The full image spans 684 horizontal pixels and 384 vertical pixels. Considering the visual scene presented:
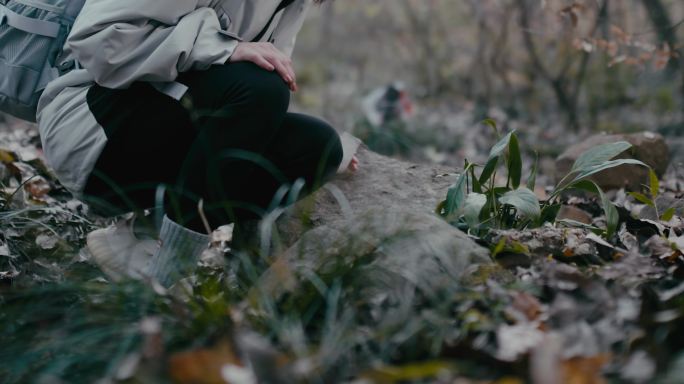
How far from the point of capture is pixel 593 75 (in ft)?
26.3

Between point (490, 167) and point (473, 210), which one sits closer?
point (473, 210)

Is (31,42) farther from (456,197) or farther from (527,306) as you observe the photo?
(527,306)

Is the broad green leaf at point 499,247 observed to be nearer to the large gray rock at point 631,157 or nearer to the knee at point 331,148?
the knee at point 331,148

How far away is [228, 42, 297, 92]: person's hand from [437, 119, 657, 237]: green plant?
64cm

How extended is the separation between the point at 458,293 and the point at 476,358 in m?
0.28

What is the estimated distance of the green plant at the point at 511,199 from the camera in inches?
95.0

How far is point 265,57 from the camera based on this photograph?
2.53m

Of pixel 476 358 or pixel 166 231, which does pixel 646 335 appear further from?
pixel 166 231

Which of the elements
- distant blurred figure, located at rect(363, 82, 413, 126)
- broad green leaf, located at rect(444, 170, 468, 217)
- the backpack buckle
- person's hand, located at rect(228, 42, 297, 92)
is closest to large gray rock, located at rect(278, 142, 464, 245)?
broad green leaf, located at rect(444, 170, 468, 217)

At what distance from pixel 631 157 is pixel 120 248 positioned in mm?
2284

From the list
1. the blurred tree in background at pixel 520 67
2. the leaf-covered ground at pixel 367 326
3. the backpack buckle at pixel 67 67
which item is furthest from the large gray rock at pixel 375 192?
the blurred tree in background at pixel 520 67

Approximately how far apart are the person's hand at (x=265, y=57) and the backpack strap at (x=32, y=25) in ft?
1.81

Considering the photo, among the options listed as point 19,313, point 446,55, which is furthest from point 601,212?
point 446,55

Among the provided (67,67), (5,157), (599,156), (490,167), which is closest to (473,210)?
(490,167)
